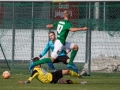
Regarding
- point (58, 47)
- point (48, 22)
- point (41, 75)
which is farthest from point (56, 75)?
point (48, 22)

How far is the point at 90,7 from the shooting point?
2436 centimetres

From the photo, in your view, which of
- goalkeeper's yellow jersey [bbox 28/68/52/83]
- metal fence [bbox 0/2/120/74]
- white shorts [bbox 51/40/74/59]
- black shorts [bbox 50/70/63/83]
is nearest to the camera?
goalkeeper's yellow jersey [bbox 28/68/52/83]

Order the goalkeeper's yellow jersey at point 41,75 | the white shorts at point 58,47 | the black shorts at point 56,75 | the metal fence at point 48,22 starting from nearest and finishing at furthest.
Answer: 1. the goalkeeper's yellow jersey at point 41,75
2. the black shorts at point 56,75
3. the white shorts at point 58,47
4. the metal fence at point 48,22

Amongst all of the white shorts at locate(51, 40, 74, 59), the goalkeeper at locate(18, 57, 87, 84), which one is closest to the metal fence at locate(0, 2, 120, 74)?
the white shorts at locate(51, 40, 74, 59)

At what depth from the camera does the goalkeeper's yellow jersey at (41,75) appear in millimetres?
16438

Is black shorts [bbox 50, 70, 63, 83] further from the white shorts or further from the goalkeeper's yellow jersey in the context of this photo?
the white shorts

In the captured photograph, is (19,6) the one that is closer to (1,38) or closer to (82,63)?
(1,38)

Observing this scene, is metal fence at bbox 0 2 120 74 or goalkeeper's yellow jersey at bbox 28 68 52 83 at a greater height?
metal fence at bbox 0 2 120 74

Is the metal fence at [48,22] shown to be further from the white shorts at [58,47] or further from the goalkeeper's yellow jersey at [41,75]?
the goalkeeper's yellow jersey at [41,75]

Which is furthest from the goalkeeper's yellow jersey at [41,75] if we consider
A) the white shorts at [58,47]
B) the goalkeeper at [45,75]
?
the white shorts at [58,47]

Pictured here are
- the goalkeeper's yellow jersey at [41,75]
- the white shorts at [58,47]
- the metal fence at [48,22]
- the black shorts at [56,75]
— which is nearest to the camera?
the goalkeeper's yellow jersey at [41,75]

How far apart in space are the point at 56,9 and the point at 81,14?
1.08 m

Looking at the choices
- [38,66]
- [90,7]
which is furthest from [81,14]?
[38,66]

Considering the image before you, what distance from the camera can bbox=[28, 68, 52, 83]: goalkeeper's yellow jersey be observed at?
1644 cm
